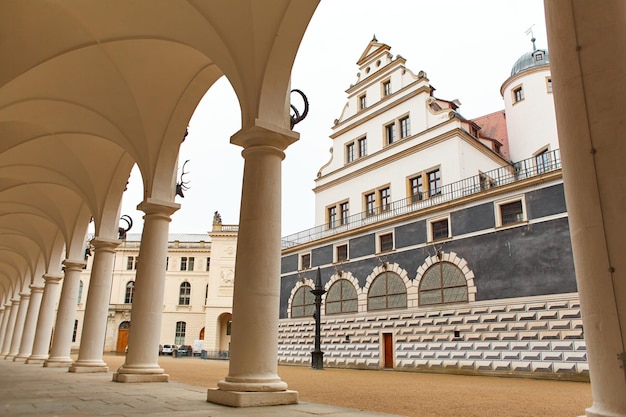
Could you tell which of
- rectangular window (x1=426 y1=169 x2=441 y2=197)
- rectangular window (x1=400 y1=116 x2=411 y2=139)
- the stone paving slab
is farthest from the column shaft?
rectangular window (x1=426 y1=169 x2=441 y2=197)

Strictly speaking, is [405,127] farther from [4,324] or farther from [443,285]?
[4,324]

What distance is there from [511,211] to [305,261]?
1343 cm

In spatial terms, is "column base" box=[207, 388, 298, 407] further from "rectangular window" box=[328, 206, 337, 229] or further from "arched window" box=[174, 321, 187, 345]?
"arched window" box=[174, 321, 187, 345]

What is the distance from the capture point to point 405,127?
26938mm

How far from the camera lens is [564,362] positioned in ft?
53.7

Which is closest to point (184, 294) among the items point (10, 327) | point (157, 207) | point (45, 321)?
point (10, 327)

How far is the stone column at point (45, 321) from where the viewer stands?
63.0ft

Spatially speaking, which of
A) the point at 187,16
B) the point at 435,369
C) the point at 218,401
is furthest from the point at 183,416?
the point at 435,369

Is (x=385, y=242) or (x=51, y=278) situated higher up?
(x=385, y=242)

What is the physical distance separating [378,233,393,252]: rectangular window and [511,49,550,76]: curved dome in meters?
14.0

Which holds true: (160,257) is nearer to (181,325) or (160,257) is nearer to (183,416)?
(183,416)

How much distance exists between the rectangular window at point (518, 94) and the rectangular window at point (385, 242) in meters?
12.6

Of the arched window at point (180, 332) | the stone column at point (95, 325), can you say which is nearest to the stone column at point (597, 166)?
the stone column at point (95, 325)

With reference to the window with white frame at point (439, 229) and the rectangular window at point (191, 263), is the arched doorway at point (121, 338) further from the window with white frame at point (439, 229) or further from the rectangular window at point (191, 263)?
the window with white frame at point (439, 229)
